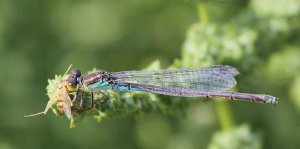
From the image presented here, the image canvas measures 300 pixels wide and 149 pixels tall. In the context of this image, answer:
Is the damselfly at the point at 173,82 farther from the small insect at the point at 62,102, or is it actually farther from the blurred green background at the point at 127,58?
the blurred green background at the point at 127,58

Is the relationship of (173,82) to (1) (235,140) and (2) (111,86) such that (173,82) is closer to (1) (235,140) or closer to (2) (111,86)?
(2) (111,86)

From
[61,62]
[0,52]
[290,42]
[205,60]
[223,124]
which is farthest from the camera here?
[61,62]

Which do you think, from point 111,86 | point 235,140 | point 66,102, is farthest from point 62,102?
point 235,140

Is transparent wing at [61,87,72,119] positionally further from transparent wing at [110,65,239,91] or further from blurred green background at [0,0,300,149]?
blurred green background at [0,0,300,149]

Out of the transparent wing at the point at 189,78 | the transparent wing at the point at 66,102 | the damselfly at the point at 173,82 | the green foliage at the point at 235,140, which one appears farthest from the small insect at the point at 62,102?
the green foliage at the point at 235,140

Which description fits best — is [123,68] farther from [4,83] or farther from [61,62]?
[4,83]

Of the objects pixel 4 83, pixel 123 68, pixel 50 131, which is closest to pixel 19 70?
pixel 4 83
